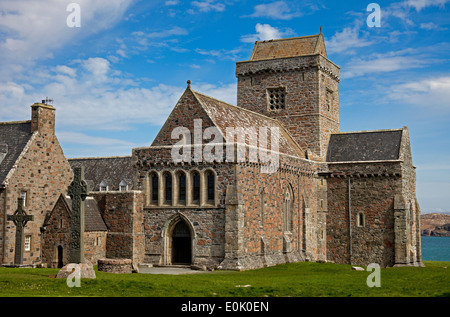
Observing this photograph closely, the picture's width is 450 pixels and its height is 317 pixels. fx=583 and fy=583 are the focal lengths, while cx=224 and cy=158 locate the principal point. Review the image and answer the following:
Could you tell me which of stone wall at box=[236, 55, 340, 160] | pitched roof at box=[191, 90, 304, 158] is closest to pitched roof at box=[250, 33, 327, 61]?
stone wall at box=[236, 55, 340, 160]

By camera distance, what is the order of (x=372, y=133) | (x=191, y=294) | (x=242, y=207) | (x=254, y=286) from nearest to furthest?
(x=191, y=294) < (x=254, y=286) < (x=242, y=207) < (x=372, y=133)

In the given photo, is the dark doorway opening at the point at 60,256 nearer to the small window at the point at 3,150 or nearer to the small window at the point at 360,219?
the small window at the point at 3,150

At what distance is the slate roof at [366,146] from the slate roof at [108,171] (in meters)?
20.6

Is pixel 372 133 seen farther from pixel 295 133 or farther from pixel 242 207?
pixel 242 207

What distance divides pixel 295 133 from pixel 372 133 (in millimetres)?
6287

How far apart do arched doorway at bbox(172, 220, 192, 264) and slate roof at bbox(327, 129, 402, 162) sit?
624 inches

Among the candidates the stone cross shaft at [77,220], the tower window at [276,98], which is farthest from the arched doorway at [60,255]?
the tower window at [276,98]

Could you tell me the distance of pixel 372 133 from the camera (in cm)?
4794

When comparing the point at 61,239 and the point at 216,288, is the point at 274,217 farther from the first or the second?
the point at 216,288

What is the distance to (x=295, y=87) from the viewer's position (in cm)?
4888

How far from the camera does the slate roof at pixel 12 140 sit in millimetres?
37219

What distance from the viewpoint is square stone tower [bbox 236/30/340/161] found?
4812 centimetres

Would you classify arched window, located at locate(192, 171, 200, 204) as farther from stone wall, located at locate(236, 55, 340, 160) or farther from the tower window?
the tower window
